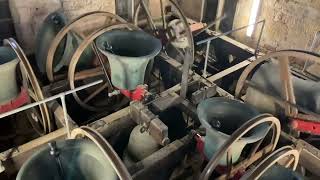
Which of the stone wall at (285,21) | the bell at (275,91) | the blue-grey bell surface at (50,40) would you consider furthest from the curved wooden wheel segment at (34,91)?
the stone wall at (285,21)

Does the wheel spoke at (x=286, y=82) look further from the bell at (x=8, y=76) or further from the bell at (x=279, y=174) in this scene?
the bell at (x=8, y=76)

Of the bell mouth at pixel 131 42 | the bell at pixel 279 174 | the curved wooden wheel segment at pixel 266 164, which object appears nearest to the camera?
the curved wooden wheel segment at pixel 266 164

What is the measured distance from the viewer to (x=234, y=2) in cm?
652

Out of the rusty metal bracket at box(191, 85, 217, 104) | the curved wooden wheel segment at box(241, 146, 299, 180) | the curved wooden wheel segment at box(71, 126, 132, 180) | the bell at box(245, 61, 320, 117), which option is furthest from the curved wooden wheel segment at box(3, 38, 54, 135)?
the bell at box(245, 61, 320, 117)

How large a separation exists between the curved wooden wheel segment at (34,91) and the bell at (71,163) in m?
1.22

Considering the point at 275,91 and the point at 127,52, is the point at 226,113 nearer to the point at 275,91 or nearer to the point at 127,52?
the point at 275,91

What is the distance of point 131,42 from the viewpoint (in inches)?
173

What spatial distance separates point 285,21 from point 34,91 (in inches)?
185

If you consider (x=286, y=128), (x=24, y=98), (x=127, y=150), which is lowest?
(x=127, y=150)

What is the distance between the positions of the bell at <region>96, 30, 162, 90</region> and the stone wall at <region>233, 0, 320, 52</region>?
298 centimetres

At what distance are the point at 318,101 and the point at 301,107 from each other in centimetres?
24

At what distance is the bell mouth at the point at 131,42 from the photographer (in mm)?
4258

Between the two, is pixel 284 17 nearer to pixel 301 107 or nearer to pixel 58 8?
pixel 301 107

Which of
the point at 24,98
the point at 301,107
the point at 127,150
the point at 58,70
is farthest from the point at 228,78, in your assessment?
the point at 24,98
